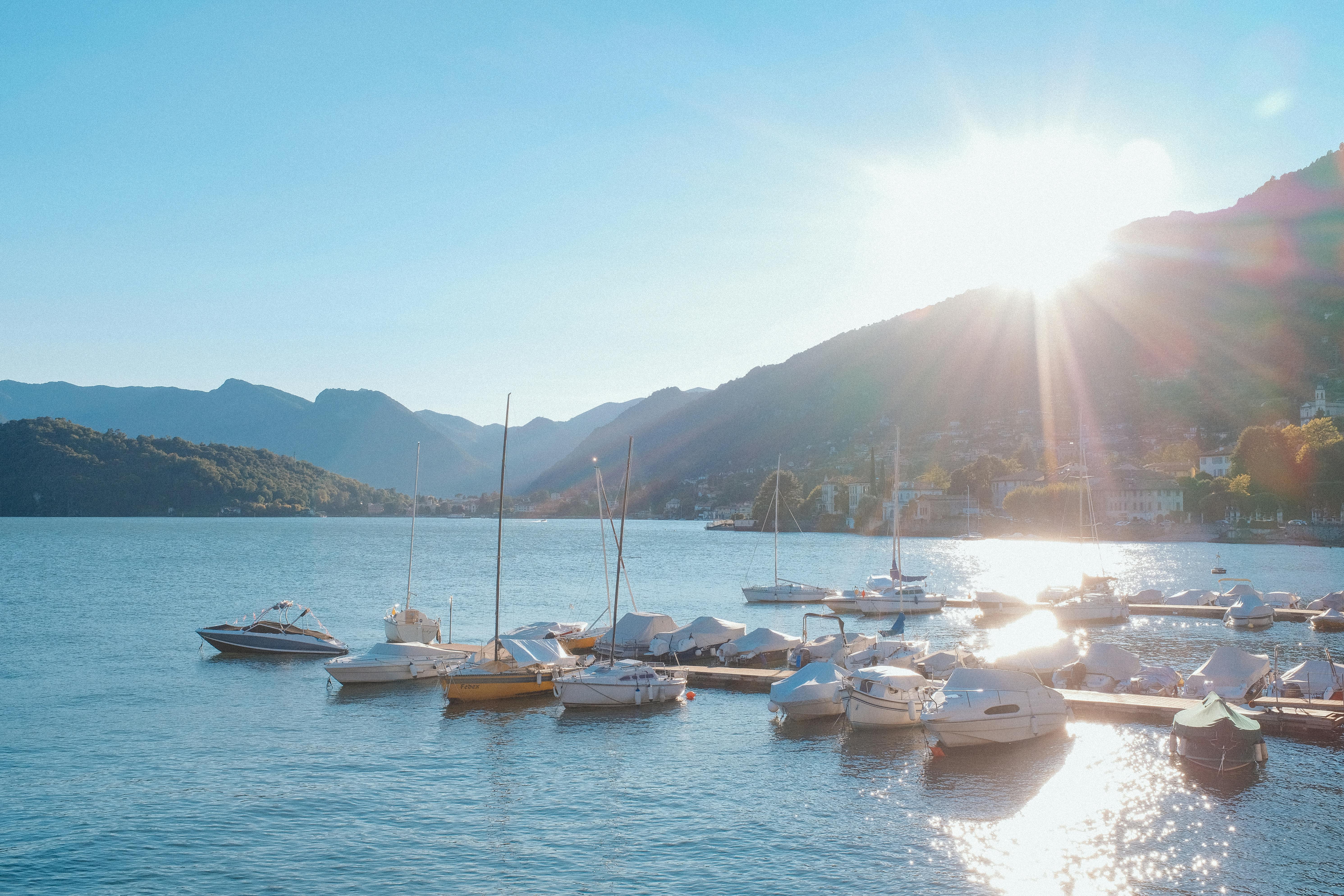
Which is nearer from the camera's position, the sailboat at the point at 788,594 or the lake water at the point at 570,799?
the lake water at the point at 570,799

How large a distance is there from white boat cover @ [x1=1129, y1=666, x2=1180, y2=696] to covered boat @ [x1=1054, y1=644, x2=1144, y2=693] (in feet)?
1.80

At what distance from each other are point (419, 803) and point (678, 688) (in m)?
13.0

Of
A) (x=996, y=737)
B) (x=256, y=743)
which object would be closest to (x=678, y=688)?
(x=996, y=737)

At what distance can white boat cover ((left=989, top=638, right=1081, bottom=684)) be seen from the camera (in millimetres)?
34062

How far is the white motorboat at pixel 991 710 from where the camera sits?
85.0 ft

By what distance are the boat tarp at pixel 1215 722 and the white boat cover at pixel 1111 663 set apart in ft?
26.4

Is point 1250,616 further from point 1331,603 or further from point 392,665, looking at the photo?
point 392,665

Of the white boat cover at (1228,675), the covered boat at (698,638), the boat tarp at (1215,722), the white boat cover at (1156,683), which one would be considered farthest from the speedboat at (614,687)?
the white boat cover at (1228,675)

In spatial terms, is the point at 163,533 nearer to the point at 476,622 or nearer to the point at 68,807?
the point at 476,622

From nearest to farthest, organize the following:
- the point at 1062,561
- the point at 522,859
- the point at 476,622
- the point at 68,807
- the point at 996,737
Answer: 1. the point at 522,859
2. the point at 68,807
3. the point at 996,737
4. the point at 476,622
5. the point at 1062,561

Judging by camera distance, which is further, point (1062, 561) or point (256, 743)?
point (1062, 561)

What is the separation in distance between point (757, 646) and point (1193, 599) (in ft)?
127

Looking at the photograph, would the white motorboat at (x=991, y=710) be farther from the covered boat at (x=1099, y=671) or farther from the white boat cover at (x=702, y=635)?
the white boat cover at (x=702, y=635)

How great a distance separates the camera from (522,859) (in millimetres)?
18844
